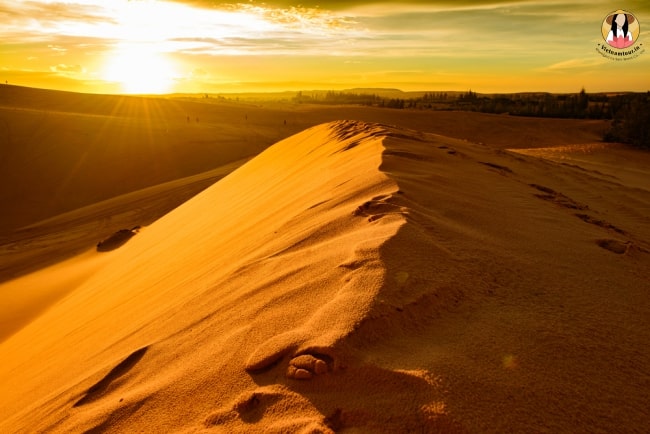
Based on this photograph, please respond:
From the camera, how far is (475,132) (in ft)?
70.6

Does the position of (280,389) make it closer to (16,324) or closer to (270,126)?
(16,324)

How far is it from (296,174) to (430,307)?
3605mm

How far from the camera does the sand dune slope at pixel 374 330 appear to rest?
1.17 m

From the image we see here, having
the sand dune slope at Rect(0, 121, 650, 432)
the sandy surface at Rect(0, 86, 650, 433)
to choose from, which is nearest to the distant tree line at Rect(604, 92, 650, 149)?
the sandy surface at Rect(0, 86, 650, 433)

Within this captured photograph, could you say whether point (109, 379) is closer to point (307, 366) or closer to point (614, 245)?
point (307, 366)

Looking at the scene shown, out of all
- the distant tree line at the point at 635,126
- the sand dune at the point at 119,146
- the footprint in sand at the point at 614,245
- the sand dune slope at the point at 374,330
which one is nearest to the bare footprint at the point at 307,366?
the sand dune slope at the point at 374,330

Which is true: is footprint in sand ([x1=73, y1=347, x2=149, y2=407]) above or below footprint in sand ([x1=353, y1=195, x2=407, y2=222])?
below

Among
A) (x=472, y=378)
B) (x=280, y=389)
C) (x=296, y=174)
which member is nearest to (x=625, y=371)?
(x=472, y=378)

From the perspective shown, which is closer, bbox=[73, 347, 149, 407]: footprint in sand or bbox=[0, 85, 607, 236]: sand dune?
bbox=[73, 347, 149, 407]: footprint in sand

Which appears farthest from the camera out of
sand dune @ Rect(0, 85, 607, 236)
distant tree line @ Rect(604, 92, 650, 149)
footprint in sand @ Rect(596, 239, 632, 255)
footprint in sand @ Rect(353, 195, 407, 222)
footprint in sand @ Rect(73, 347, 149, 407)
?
sand dune @ Rect(0, 85, 607, 236)

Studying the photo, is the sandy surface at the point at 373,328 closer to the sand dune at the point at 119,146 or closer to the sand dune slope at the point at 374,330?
the sand dune slope at the point at 374,330

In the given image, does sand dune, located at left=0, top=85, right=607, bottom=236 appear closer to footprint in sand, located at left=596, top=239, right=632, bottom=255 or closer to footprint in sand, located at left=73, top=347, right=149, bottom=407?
footprint in sand, located at left=73, top=347, right=149, bottom=407

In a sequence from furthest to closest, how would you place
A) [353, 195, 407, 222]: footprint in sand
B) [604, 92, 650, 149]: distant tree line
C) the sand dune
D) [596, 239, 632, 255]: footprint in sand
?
the sand dune < [604, 92, 650, 149]: distant tree line < [596, 239, 632, 255]: footprint in sand < [353, 195, 407, 222]: footprint in sand

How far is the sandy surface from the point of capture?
117 centimetres
